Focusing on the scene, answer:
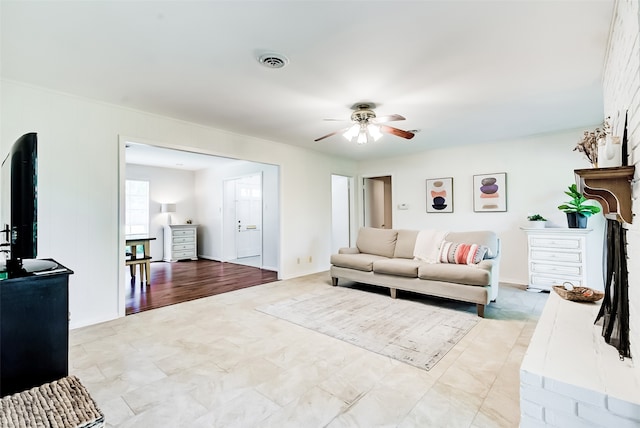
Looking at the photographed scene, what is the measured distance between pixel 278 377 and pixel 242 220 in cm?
586

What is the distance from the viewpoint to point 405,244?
4.63 meters

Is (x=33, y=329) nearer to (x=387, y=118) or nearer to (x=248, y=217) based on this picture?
(x=387, y=118)

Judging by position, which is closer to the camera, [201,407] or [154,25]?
[201,407]

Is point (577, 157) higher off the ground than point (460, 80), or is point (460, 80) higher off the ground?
point (460, 80)

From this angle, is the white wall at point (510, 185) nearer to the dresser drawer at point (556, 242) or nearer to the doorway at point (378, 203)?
the dresser drawer at point (556, 242)

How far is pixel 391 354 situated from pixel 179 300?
9.45ft

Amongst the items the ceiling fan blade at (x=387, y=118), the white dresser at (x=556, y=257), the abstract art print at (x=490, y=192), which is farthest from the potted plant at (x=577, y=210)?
the ceiling fan blade at (x=387, y=118)

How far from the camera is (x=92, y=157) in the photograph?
326cm

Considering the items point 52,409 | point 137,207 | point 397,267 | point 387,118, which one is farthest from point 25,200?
point 137,207

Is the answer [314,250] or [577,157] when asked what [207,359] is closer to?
[314,250]

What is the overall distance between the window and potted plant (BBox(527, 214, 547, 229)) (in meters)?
7.81

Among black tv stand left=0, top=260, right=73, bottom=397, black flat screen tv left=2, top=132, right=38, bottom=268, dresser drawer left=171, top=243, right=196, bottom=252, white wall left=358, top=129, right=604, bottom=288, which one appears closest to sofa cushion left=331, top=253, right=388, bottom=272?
white wall left=358, top=129, right=604, bottom=288

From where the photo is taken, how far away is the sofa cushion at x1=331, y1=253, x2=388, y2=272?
14.2 feet

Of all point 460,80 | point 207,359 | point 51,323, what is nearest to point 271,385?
point 207,359
